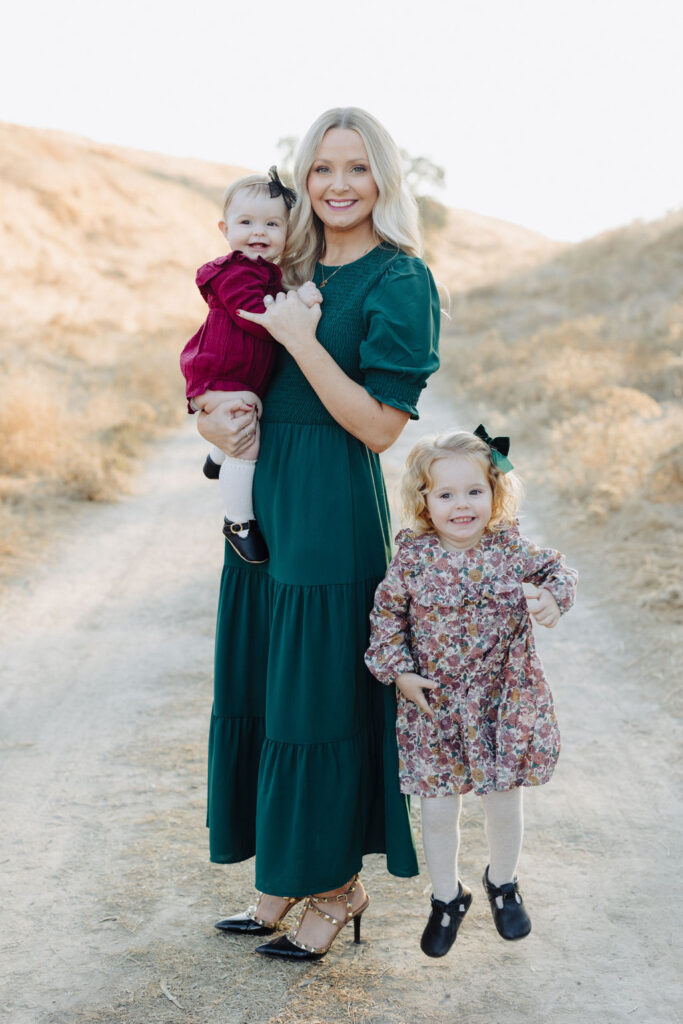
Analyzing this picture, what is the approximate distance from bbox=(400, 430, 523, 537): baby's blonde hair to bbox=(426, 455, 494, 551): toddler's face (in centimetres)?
2

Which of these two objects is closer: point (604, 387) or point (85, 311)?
point (604, 387)

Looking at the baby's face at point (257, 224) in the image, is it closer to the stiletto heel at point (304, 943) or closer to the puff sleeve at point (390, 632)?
the puff sleeve at point (390, 632)

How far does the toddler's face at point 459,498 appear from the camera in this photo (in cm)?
212

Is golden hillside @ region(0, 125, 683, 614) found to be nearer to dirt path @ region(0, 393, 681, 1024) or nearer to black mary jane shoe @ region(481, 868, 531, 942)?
dirt path @ region(0, 393, 681, 1024)

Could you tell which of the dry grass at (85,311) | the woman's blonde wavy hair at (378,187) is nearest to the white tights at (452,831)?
the woman's blonde wavy hair at (378,187)

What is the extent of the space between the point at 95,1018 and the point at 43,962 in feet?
0.99

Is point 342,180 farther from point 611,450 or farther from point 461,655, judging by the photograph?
point 611,450

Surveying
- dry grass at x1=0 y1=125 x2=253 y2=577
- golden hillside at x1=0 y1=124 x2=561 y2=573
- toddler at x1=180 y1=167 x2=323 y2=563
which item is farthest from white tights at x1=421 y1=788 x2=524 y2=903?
golden hillside at x1=0 y1=124 x2=561 y2=573

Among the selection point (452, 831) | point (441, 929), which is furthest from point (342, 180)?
point (441, 929)

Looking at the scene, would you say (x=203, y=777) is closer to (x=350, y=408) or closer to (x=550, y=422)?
(x=350, y=408)

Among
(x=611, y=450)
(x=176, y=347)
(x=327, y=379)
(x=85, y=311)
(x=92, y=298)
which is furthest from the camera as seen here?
(x=92, y=298)

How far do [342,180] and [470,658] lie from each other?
1138 mm

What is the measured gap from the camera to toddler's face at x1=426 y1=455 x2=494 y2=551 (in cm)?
212

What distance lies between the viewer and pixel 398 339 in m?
2.01
